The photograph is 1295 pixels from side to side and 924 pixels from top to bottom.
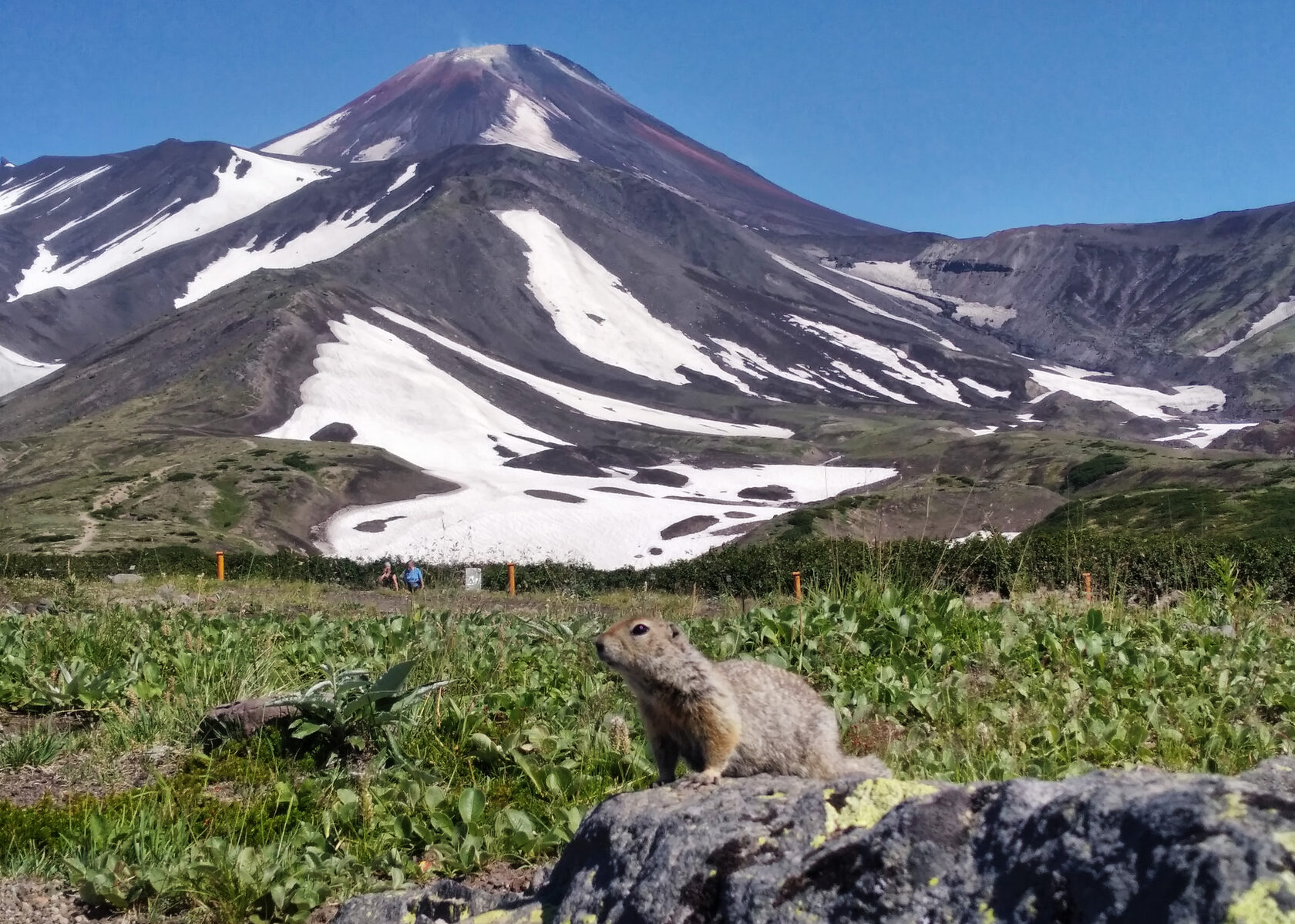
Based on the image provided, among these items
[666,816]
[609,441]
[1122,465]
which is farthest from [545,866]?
[609,441]

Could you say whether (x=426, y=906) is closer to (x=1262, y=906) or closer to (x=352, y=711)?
(x=1262, y=906)

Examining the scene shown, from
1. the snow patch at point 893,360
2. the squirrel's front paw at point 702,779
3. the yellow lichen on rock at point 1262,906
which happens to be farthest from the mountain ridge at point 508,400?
the yellow lichen on rock at point 1262,906

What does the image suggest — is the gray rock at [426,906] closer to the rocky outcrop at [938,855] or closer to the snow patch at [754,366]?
the rocky outcrop at [938,855]

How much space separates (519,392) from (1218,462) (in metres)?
80.8

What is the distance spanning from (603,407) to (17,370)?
8450cm

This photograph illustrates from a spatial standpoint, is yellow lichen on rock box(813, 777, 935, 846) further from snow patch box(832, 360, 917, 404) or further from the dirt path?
snow patch box(832, 360, 917, 404)

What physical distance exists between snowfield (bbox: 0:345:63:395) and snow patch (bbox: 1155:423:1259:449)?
487ft

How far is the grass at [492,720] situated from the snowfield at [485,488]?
2028cm

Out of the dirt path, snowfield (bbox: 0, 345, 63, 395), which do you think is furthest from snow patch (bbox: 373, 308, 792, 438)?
the dirt path

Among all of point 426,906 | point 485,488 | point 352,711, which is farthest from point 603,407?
point 426,906

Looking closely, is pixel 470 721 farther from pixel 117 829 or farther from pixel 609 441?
pixel 609 441

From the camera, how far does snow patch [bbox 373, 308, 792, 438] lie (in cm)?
13388

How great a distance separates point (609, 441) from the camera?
4764 inches

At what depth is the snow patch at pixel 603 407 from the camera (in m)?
134
